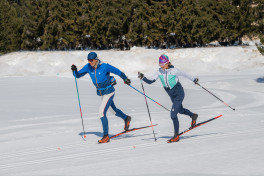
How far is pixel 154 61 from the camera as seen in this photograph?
4466 centimetres

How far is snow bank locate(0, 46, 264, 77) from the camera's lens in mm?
41469

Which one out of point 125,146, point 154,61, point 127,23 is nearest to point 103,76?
point 125,146

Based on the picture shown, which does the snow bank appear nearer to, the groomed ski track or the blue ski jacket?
the groomed ski track

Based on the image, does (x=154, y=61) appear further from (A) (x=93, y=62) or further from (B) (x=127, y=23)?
(A) (x=93, y=62)

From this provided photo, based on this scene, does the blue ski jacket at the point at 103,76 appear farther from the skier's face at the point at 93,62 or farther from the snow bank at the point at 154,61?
the snow bank at the point at 154,61

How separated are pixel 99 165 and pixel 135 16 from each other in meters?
49.4

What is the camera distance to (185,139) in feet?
29.3

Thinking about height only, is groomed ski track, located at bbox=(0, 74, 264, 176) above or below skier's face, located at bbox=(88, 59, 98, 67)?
below

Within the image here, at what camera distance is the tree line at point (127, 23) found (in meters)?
52.3

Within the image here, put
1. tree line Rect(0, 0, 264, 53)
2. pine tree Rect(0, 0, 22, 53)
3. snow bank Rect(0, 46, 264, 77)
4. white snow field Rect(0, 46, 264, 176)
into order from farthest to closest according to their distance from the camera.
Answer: pine tree Rect(0, 0, 22, 53) → tree line Rect(0, 0, 264, 53) → snow bank Rect(0, 46, 264, 77) → white snow field Rect(0, 46, 264, 176)

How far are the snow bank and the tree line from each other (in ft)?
16.0

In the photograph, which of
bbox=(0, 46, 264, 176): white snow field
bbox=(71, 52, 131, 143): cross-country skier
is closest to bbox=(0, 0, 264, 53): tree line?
bbox=(0, 46, 264, 176): white snow field

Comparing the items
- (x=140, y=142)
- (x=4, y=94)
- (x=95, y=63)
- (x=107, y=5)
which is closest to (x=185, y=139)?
(x=140, y=142)

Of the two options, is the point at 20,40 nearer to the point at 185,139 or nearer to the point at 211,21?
the point at 211,21
